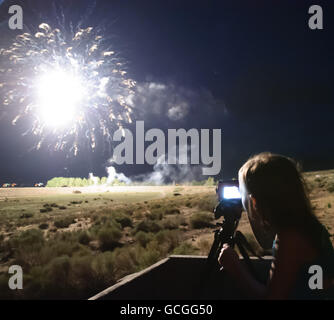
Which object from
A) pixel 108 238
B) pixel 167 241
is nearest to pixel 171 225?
pixel 108 238

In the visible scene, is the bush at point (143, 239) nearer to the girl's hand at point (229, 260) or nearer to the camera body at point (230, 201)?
the camera body at point (230, 201)

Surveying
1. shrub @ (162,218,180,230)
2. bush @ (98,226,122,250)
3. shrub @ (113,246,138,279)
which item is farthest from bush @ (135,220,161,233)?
shrub @ (113,246,138,279)

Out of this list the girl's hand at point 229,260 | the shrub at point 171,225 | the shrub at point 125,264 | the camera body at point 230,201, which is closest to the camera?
the girl's hand at point 229,260

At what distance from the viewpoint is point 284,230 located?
1.46m

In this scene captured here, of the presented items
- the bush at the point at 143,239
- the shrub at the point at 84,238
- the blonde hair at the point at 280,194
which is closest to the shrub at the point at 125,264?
the bush at the point at 143,239

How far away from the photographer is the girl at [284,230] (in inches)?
53.9

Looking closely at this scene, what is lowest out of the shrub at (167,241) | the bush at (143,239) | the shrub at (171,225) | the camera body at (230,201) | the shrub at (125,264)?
the shrub at (171,225)

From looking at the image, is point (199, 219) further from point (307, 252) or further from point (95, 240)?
point (307, 252)

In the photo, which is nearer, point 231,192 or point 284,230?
point 284,230

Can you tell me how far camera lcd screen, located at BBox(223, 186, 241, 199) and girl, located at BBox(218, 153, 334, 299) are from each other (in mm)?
527

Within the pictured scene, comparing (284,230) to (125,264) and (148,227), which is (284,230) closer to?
(125,264)

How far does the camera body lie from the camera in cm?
220

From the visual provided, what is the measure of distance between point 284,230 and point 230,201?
2.49 ft
